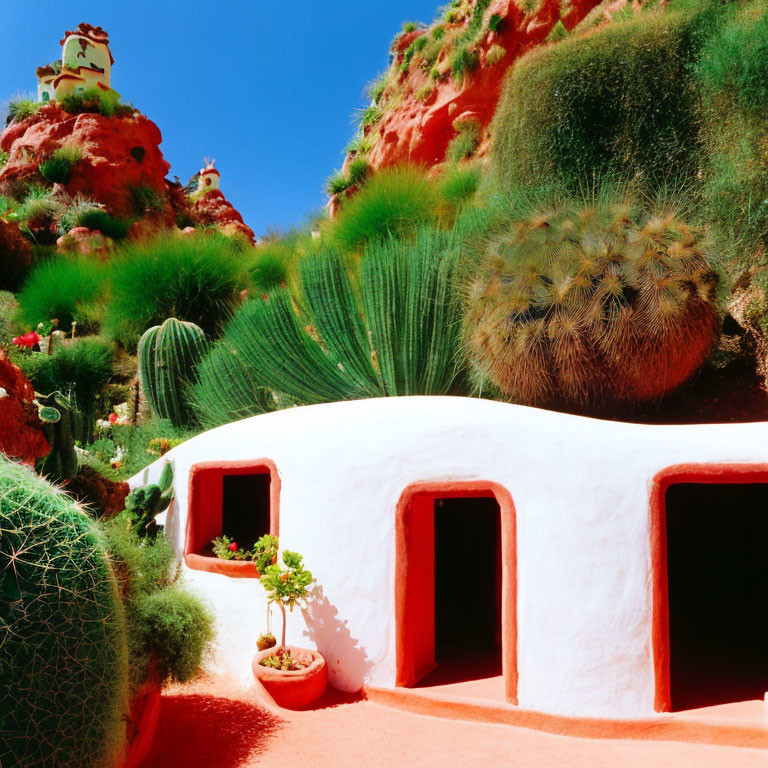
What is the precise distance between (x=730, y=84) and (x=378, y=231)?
5.44 metres

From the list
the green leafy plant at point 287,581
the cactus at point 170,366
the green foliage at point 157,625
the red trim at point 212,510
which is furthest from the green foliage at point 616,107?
the green foliage at point 157,625

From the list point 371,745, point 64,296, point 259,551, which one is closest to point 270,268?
point 64,296

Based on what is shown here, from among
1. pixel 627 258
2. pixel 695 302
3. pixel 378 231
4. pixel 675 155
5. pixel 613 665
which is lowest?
pixel 613 665

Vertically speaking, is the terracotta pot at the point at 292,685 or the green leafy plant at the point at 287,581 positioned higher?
the green leafy plant at the point at 287,581

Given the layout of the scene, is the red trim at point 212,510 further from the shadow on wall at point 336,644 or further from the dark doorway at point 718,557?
the dark doorway at point 718,557

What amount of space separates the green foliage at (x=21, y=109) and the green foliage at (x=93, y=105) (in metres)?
1.58

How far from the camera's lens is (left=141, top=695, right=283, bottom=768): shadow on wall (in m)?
4.74

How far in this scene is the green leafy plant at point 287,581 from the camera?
5.86 m

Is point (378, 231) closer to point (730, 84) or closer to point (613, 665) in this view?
point (730, 84)

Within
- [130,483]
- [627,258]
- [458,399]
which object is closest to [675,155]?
[627,258]

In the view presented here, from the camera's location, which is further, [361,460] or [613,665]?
[361,460]

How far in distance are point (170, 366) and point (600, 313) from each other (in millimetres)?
7423

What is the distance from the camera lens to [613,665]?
5125mm

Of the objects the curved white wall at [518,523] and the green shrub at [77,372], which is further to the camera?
the green shrub at [77,372]
